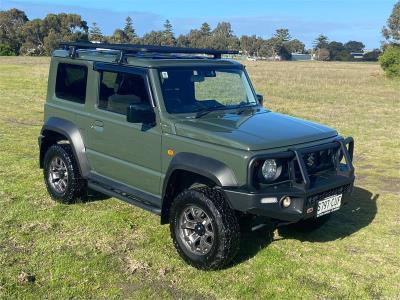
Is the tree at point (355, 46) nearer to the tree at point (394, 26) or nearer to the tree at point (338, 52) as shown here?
the tree at point (338, 52)

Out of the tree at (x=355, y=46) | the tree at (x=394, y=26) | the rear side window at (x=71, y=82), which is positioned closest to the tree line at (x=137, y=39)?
the tree at (x=355, y=46)

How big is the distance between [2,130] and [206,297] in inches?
338

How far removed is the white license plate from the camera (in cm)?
453

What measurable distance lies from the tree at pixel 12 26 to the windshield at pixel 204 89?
259ft

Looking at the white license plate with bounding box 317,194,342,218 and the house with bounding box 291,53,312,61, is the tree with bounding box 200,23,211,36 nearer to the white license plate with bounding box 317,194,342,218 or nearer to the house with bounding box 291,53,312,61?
the house with bounding box 291,53,312,61

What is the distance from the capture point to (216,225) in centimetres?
437

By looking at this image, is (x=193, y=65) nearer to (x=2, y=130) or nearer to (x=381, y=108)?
(x=2, y=130)

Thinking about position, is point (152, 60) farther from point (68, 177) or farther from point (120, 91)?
point (68, 177)

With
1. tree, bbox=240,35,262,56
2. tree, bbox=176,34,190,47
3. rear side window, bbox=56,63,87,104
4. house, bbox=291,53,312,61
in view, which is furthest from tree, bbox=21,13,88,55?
rear side window, bbox=56,63,87,104

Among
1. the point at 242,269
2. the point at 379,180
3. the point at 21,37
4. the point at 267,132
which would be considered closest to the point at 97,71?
the point at 267,132

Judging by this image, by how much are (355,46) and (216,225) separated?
498ft

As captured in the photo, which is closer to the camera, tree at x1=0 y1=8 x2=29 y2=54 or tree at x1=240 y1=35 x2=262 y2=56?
tree at x1=0 y1=8 x2=29 y2=54

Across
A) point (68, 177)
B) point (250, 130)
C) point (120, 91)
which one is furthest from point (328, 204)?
point (68, 177)

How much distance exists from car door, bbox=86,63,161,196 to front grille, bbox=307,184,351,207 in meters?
1.51
